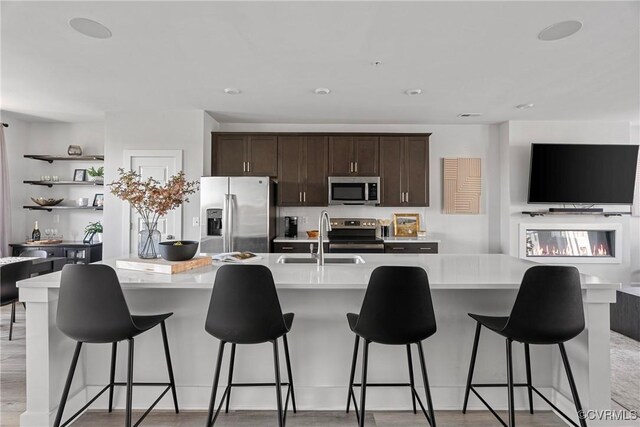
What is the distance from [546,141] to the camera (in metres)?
5.03

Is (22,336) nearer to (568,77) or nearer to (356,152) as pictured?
(356,152)

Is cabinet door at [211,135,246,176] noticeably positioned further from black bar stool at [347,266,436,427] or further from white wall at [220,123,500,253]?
black bar stool at [347,266,436,427]

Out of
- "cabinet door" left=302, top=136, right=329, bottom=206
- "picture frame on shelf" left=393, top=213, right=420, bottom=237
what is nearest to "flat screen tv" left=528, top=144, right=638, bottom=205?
"picture frame on shelf" left=393, top=213, right=420, bottom=237

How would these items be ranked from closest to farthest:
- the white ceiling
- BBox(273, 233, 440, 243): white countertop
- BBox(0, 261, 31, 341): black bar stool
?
1. the white ceiling
2. BBox(0, 261, 31, 341): black bar stool
3. BBox(273, 233, 440, 243): white countertop

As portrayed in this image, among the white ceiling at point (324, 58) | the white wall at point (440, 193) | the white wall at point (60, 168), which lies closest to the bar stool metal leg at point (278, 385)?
the white ceiling at point (324, 58)

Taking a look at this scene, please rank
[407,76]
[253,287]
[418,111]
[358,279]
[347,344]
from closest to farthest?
[253,287] → [358,279] → [347,344] → [407,76] → [418,111]

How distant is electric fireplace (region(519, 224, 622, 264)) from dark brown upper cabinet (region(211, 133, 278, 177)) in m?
3.64

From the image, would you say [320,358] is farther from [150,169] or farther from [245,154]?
[150,169]

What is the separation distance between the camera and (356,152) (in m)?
4.94

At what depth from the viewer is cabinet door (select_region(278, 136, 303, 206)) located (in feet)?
16.2

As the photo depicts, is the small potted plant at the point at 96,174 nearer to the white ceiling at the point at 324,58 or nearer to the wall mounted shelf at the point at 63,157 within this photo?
the wall mounted shelf at the point at 63,157

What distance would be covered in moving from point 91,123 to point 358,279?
207 inches

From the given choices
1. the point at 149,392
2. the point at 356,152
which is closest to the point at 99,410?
the point at 149,392

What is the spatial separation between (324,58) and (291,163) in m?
2.14
